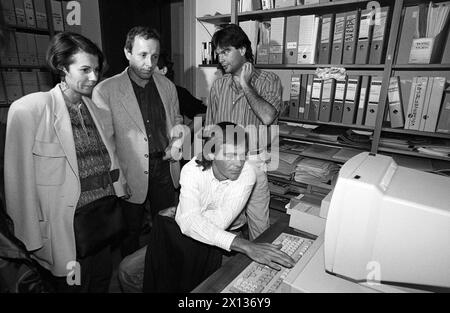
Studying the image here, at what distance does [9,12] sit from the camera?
7.38 feet

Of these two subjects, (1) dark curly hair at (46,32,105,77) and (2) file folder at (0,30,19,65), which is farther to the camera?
(2) file folder at (0,30,19,65)

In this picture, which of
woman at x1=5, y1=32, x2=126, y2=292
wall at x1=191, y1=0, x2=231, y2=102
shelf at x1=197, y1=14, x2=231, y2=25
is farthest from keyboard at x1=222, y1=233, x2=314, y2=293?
wall at x1=191, y1=0, x2=231, y2=102

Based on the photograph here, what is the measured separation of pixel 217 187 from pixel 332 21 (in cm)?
150

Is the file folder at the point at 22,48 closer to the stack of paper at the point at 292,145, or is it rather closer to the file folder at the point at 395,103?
the stack of paper at the point at 292,145

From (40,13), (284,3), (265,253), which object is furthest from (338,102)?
(40,13)

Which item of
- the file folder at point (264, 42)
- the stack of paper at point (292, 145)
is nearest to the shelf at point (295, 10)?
the file folder at point (264, 42)

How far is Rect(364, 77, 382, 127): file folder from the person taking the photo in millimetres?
1879

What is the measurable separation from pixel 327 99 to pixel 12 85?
8.42 ft

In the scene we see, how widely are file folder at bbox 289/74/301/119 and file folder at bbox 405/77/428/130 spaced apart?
0.74m

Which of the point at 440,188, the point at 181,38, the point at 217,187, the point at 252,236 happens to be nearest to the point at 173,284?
the point at 217,187

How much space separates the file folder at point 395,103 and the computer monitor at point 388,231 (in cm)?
129

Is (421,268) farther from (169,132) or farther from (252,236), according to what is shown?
(169,132)

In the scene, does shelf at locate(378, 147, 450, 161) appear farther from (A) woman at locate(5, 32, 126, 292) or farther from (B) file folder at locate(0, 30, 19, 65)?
(B) file folder at locate(0, 30, 19, 65)

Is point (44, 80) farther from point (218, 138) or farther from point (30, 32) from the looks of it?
point (218, 138)
